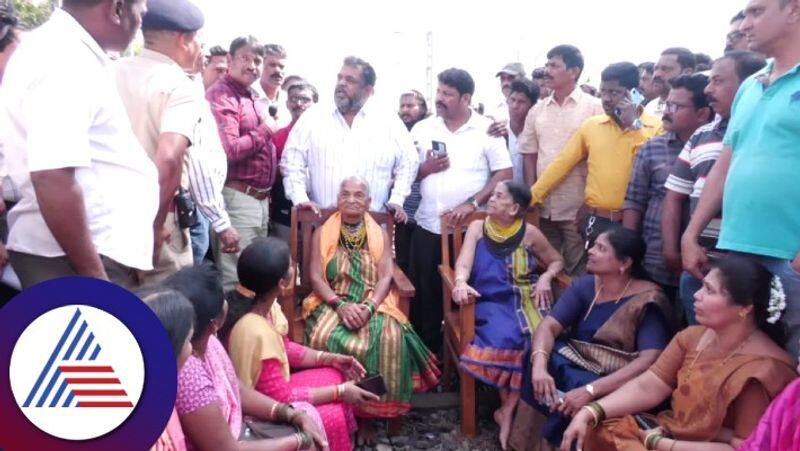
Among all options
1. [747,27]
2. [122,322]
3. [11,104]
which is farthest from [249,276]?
[747,27]

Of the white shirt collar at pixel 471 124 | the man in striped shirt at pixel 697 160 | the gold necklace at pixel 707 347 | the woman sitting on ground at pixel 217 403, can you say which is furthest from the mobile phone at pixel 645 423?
the white shirt collar at pixel 471 124

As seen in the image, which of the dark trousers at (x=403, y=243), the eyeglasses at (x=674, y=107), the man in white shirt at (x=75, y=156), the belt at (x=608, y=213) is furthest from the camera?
the dark trousers at (x=403, y=243)

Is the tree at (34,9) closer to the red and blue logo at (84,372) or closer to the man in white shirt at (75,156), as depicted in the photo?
the man in white shirt at (75,156)

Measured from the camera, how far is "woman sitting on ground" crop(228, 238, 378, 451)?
2369 mm

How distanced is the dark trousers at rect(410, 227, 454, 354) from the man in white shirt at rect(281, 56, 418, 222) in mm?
268

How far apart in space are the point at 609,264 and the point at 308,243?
5.49 feet

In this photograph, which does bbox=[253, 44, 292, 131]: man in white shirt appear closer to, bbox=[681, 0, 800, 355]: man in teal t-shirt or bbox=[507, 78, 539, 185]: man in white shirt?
bbox=[507, 78, 539, 185]: man in white shirt

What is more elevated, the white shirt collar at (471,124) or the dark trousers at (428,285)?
the white shirt collar at (471,124)

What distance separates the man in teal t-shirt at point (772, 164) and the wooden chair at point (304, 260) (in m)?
1.69

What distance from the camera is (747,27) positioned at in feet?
7.31

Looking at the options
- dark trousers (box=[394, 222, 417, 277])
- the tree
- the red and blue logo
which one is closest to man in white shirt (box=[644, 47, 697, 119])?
dark trousers (box=[394, 222, 417, 277])

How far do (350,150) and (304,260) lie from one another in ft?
2.60

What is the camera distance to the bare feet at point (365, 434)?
320 cm

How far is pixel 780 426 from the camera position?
1860 millimetres
